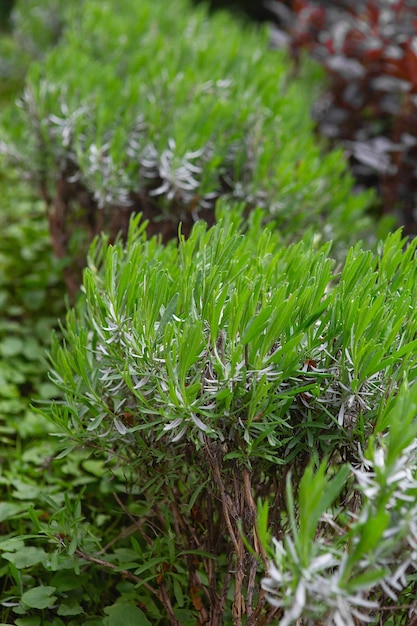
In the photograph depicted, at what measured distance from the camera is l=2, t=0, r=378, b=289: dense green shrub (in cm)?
251

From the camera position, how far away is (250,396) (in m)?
1.39

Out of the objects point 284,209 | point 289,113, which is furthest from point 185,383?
point 289,113

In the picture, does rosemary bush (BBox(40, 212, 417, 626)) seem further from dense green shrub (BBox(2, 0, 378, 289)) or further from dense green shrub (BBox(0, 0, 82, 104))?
dense green shrub (BBox(0, 0, 82, 104))

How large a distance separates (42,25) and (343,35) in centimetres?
221

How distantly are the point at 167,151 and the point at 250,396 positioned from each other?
4.37 ft

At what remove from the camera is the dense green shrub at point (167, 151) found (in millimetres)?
2510

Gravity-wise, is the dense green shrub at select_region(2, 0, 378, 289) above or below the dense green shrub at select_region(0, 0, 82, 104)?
above

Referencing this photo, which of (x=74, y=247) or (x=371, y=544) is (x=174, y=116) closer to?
(x=74, y=247)

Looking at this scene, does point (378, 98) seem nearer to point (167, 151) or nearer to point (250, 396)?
point (167, 151)

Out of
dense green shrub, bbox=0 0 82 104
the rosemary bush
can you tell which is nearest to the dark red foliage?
dense green shrub, bbox=0 0 82 104

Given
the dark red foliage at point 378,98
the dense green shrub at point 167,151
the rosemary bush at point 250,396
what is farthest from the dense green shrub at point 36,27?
the rosemary bush at point 250,396

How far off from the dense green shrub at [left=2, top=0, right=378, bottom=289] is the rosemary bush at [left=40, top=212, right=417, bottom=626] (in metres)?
0.87

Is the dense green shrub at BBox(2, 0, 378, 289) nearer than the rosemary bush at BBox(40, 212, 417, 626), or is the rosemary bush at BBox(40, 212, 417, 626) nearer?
the rosemary bush at BBox(40, 212, 417, 626)

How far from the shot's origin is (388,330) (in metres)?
1.38
